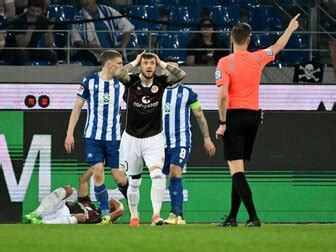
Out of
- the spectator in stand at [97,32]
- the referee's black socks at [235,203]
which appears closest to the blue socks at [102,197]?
the referee's black socks at [235,203]

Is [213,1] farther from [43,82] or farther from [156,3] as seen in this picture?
[43,82]

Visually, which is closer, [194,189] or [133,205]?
[133,205]

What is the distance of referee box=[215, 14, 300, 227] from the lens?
12562mm

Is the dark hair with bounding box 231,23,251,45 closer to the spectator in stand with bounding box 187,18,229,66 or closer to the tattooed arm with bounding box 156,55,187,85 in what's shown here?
the tattooed arm with bounding box 156,55,187,85

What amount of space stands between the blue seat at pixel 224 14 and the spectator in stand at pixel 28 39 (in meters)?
3.12

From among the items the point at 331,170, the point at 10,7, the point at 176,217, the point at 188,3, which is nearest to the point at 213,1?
the point at 188,3

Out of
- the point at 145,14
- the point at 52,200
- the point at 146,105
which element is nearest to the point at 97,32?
the point at 145,14

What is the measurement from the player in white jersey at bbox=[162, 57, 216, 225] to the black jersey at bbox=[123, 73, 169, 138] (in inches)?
48.7

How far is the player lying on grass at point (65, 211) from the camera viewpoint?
15.3 meters

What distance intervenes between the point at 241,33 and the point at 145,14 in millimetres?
7757

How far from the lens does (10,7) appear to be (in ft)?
62.7

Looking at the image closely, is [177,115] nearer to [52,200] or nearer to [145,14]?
[52,200]

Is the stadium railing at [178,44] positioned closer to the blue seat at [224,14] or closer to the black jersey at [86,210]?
the blue seat at [224,14]

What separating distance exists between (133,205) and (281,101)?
4.16 metres
